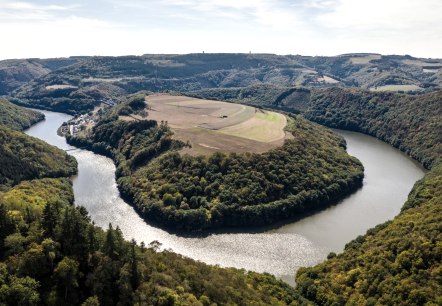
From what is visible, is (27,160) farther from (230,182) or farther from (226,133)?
(226,133)

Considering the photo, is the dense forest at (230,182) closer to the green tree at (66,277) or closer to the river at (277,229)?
the river at (277,229)

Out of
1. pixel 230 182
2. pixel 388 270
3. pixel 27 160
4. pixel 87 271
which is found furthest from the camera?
pixel 27 160

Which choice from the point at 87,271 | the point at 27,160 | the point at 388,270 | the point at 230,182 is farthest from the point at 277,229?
the point at 27,160

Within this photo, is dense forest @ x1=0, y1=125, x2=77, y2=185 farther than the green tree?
Yes

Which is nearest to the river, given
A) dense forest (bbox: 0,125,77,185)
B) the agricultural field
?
dense forest (bbox: 0,125,77,185)

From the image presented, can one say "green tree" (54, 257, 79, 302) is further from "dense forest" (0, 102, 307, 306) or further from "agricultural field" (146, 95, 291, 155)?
"agricultural field" (146, 95, 291, 155)

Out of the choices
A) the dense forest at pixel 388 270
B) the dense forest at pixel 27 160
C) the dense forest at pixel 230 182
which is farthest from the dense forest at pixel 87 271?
the dense forest at pixel 27 160
